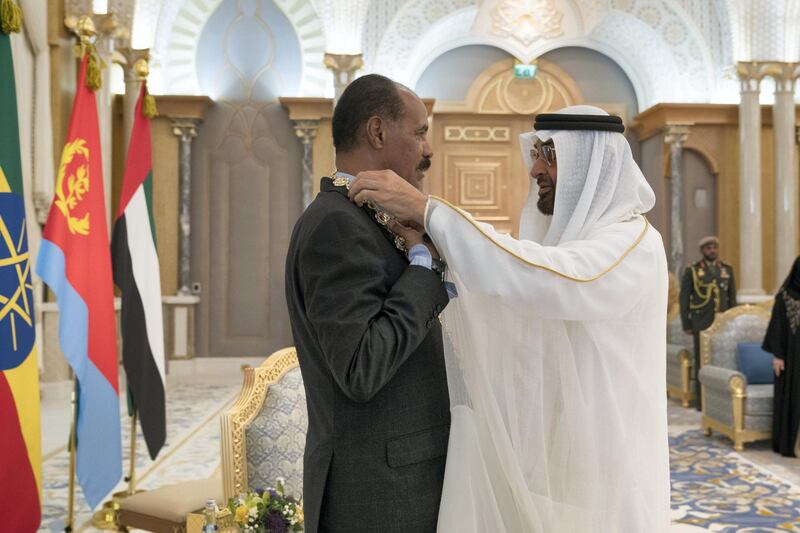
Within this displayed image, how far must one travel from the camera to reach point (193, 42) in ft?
33.4

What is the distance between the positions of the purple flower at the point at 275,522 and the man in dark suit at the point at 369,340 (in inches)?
35.9

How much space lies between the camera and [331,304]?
1379mm

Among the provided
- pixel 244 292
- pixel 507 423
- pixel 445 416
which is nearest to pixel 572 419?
pixel 507 423

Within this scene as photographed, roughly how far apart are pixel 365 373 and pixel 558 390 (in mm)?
514

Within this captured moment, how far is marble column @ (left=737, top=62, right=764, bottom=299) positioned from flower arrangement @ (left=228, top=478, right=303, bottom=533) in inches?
346

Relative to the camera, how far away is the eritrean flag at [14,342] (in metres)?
2.54

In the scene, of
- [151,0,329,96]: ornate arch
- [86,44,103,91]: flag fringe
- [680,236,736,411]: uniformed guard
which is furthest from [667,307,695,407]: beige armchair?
[86,44,103,91]: flag fringe

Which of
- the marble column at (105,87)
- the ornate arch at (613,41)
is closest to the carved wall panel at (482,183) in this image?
the ornate arch at (613,41)

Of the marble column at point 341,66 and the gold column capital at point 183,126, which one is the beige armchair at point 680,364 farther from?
the gold column capital at point 183,126

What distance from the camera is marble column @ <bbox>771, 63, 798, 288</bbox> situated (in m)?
9.94

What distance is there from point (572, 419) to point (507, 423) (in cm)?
13

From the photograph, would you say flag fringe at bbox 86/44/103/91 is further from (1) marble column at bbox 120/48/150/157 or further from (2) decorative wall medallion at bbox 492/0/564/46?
(2) decorative wall medallion at bbox 492/0/564/46

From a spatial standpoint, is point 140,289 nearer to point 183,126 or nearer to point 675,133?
point 183,126

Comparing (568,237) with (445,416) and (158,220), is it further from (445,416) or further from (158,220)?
(158,220)
